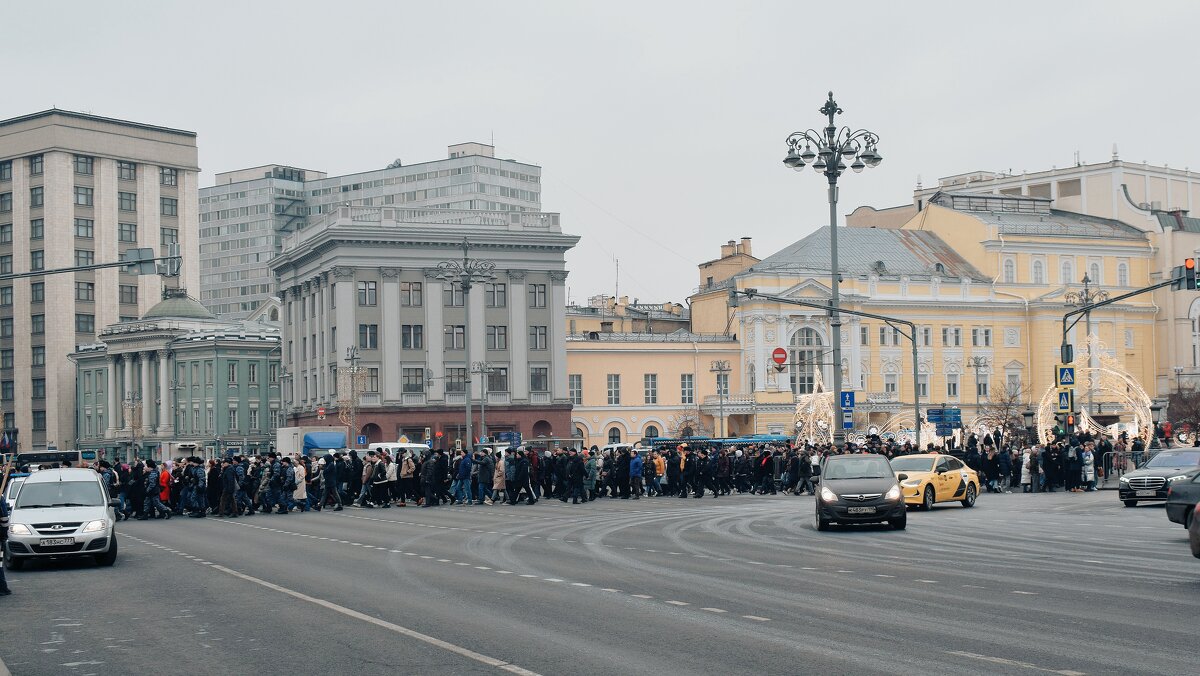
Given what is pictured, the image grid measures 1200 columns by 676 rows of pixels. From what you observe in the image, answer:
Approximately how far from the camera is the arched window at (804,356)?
101438mm

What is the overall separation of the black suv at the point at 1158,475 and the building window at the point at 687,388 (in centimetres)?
6707

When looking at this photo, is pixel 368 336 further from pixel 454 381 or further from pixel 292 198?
pixel 292 198

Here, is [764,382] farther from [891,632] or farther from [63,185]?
[891,632]

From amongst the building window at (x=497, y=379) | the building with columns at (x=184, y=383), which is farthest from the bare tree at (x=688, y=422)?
the building with columns at (x=184, y=383)

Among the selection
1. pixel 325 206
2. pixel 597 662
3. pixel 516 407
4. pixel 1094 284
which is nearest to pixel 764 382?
pixel 516 407

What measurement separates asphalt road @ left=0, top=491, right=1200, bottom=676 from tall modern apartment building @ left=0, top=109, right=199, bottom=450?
98.8 meters

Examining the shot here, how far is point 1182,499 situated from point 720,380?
74730 mm

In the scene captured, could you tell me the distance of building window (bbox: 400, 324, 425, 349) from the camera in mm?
88438

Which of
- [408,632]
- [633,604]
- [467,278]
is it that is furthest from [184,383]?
[408,632]

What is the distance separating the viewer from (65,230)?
119812 millimetres

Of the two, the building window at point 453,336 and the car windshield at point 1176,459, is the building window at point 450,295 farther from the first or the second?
the car windshield at point 1176,459

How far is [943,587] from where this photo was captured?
54.6ft

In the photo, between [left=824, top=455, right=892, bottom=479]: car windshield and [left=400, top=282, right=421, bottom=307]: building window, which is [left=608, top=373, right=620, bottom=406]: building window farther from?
[left=824, top=455, right=892, bottom=479]: car windshield

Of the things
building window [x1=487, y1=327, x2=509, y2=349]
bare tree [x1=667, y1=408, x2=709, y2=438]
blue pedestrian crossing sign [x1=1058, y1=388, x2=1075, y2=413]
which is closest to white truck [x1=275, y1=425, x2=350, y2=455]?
building window [x1=487, y1=327, x2=509, y2=349]
